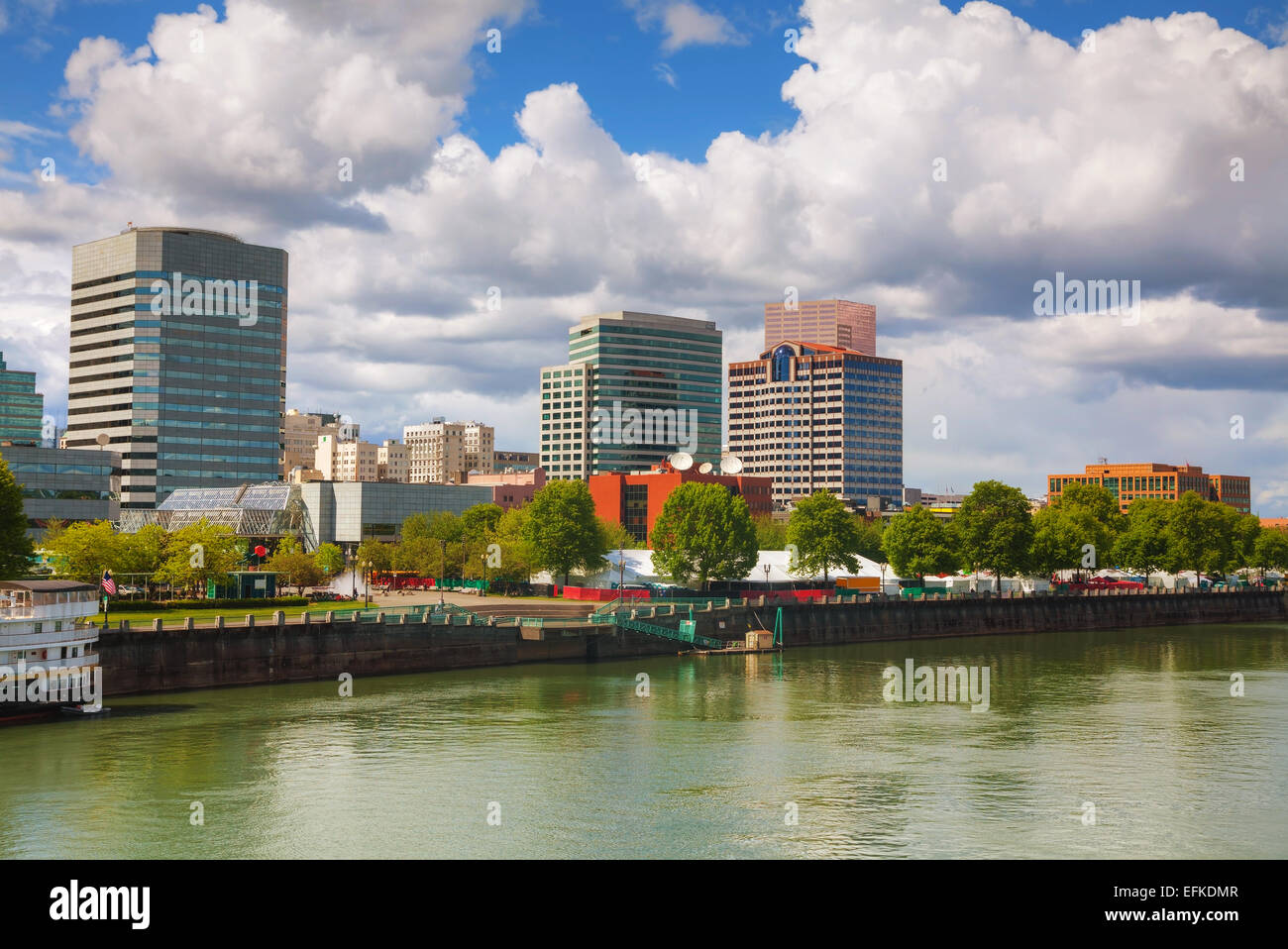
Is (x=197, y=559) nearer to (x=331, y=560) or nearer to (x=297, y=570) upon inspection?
(x=297, y=570)

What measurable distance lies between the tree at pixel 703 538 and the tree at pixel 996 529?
94.1 ft

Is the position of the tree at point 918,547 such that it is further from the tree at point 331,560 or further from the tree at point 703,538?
the tree at point 331,560

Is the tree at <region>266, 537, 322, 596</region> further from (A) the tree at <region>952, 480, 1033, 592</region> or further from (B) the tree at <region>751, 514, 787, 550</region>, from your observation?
(A) the tree at <region>952, 480, 1033, 592</region>

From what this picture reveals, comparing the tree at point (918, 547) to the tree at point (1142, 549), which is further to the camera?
the tree at point (1142, 549)

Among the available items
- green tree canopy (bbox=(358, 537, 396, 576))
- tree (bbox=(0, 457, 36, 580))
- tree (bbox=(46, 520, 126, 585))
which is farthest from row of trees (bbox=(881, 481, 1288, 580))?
tree (bbox=(0, 457, 36, 580))

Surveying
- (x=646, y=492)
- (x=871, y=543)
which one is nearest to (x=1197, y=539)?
(x=871, y=543)

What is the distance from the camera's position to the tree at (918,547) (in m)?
135

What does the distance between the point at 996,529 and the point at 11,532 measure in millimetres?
104780

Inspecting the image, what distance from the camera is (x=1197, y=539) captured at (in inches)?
6781

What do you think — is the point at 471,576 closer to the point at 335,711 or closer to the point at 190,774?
the point at 335,711

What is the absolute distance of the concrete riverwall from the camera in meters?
66.7

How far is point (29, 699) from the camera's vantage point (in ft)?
185

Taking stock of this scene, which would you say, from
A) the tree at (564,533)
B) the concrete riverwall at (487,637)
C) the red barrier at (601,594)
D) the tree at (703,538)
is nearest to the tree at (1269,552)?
the concrete riverwall at (487,637)

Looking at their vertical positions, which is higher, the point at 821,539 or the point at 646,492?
the point at 646,492
